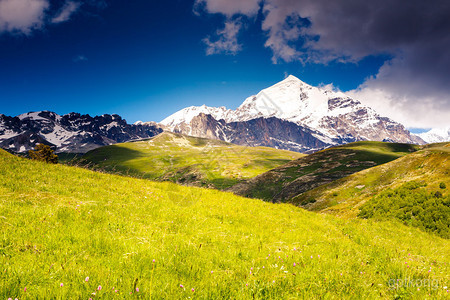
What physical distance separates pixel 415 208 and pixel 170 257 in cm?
2205

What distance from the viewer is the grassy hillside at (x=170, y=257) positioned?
4168mm

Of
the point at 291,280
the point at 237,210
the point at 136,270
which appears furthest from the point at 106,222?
the point at 237,210

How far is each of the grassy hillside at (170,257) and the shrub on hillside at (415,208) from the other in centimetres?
608

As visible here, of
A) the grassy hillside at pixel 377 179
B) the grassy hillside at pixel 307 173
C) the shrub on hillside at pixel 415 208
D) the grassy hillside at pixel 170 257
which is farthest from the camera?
the grassy hillside at pixel 307 173

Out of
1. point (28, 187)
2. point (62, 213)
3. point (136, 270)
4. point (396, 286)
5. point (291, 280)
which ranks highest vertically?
point (28, 187)

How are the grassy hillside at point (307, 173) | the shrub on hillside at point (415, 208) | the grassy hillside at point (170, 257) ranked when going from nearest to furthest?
the grassy hillside at point (170, 257) → the shrub on hillside at point (415, 208) → the grassy hillside at point (307, 173)

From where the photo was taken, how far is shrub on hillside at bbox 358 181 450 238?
16.0 metres

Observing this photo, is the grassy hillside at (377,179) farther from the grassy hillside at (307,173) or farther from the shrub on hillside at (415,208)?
the grassy hillside at (307,173)

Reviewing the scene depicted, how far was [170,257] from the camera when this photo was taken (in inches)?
221

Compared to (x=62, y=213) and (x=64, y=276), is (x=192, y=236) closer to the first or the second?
(x=64, y=276)

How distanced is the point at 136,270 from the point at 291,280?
3.77 meters

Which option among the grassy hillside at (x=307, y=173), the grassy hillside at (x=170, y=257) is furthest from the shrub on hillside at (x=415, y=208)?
the grassy hillside at (x=307, y=173)

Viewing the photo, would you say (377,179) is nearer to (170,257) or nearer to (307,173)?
(170,257)

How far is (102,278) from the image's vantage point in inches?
163
